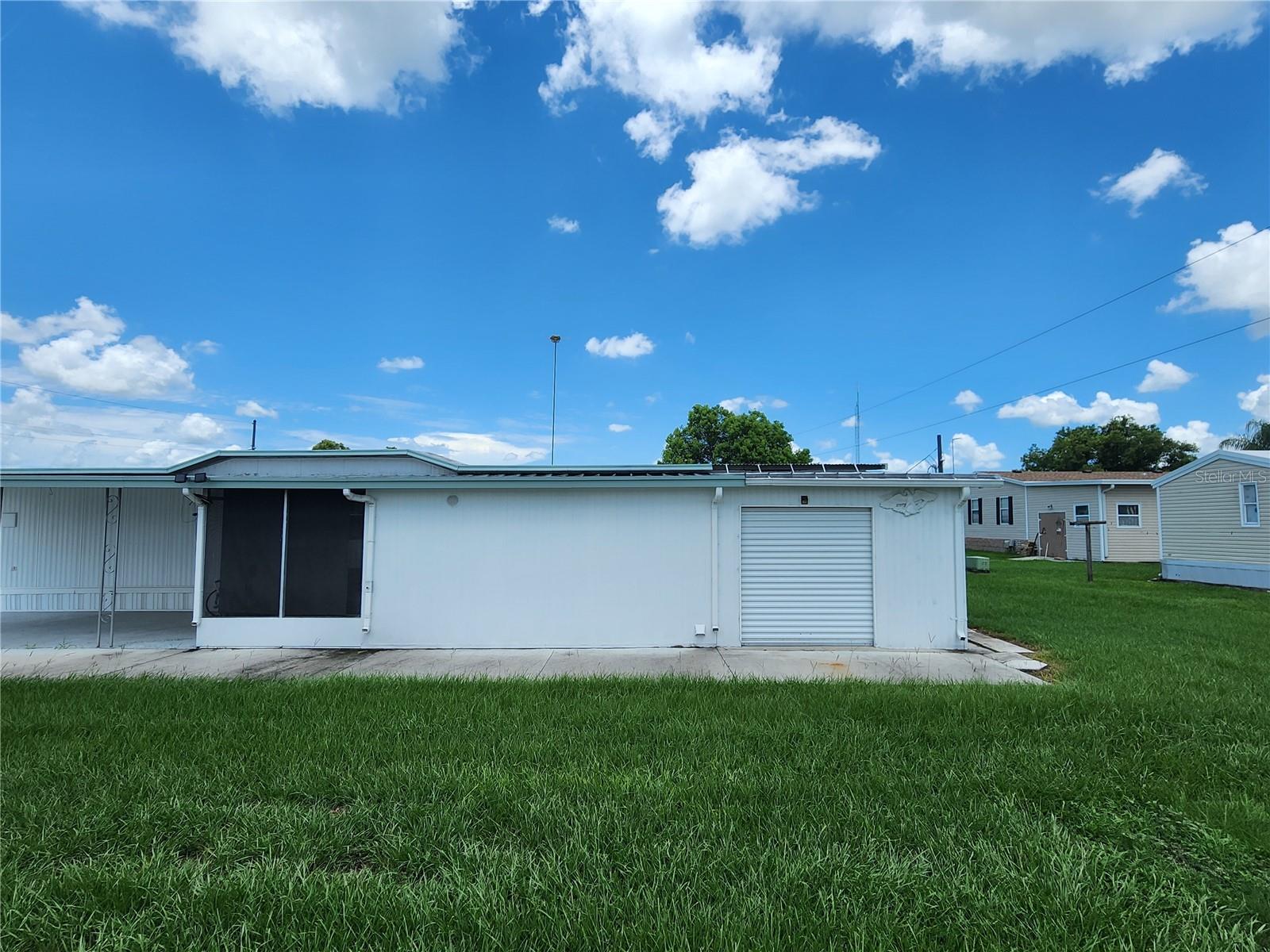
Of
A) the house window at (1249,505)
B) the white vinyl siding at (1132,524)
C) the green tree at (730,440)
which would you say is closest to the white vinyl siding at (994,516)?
the white vinyl siding at (1132,524)

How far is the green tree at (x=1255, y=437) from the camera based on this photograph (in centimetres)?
4194

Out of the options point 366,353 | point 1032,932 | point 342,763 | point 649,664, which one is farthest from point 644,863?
point 366,353

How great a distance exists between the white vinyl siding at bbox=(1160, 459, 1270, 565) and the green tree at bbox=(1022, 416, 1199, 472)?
92.0ft

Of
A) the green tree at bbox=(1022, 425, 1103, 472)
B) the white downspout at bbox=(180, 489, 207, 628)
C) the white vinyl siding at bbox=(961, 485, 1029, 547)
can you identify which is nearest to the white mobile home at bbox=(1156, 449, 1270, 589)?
the white vinyl siding at bbox=(961, 485, 1029, 547)

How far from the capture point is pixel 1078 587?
47.3 feet

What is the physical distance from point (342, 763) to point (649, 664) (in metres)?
4.10

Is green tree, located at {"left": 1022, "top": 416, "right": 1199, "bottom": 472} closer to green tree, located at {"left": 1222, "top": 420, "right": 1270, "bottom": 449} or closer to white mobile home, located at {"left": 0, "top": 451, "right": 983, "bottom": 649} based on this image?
green tree, located at {"left": 1222, "top": 420, "right": 1270, "bottom": 449}

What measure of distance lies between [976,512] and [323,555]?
106 feet

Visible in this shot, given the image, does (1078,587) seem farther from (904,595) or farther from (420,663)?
(420,663)

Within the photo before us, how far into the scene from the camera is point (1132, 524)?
23812 mm

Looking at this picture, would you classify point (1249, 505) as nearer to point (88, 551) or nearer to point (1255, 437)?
point (88, 551)

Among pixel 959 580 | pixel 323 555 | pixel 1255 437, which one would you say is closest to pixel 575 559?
pixel 323 555

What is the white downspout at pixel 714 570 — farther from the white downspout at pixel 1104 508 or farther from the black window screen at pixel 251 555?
the white downspout at pixel 1104 508

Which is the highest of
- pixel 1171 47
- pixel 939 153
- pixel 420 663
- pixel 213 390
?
pixel 1171 47
